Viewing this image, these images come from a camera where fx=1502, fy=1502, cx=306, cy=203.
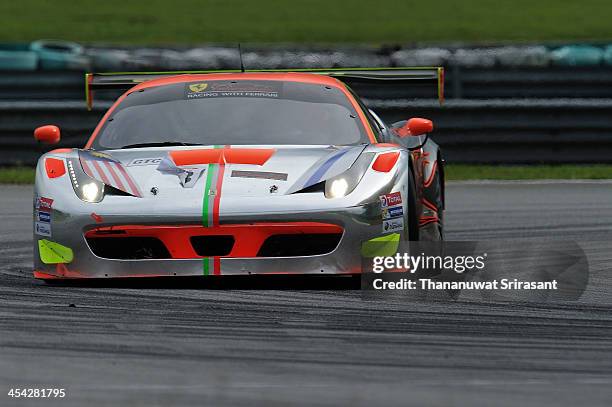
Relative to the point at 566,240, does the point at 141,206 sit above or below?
above

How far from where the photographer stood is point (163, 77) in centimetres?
858

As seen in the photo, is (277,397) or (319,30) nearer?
(277,397)

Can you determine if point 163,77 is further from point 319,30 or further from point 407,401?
point 319,30

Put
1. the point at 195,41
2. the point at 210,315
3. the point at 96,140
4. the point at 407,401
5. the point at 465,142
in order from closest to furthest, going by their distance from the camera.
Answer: the point at 407,401
the point at 210,315
the point at 96,140
the point at 465,142
the point at 195,41

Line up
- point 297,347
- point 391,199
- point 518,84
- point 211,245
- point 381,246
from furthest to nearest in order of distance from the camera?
point 518,84
point 391,199
point 381,246
point 211,245
point 297,347

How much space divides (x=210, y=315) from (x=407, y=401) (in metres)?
1.67

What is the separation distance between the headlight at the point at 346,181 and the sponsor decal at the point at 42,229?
4.19 ft

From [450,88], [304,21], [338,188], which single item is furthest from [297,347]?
[304,21]

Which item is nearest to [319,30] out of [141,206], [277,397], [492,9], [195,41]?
[195,41]

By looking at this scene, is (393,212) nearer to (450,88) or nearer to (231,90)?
(231,90)

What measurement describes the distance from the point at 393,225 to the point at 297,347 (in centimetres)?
164

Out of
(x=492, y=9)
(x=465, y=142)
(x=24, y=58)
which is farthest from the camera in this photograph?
(x=492, y=9)

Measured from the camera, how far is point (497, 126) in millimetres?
14359

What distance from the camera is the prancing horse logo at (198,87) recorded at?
26.7 feet
